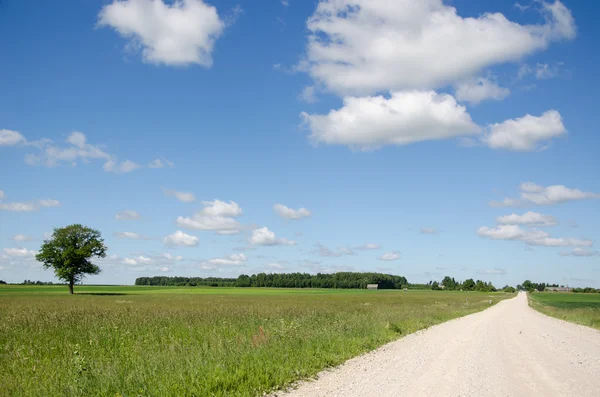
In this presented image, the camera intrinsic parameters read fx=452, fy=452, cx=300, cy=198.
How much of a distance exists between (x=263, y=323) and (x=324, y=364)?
350 inches

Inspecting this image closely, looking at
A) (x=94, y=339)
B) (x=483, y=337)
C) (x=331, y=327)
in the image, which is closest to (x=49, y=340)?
(x=94, y=339)

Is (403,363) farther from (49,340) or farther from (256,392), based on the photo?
(49,340)

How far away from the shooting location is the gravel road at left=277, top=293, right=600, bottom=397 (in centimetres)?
965

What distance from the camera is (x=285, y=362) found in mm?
11469

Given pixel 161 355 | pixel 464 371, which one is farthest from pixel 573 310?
pixel 161 355

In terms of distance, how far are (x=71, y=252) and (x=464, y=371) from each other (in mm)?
73500

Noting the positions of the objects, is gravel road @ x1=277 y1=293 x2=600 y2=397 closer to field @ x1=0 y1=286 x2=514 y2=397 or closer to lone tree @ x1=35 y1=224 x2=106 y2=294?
field @ x1=0 y1=286 x2=514 y2=397

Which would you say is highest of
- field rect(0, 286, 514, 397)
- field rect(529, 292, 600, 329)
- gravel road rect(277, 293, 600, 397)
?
field rect(0, 286, 514, 397)

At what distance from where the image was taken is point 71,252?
72.6m

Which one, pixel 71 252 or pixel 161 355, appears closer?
pixel 161 355

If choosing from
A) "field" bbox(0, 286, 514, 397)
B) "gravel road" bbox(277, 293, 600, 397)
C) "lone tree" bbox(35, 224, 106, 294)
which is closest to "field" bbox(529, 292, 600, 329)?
"gravel road" bbox(277, 293, 600, 397)

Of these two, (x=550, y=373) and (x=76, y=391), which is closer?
(x=76, y=391)

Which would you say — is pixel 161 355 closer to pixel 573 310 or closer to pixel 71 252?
pixel 573 310

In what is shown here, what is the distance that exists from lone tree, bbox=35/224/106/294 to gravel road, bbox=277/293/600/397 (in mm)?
68018
